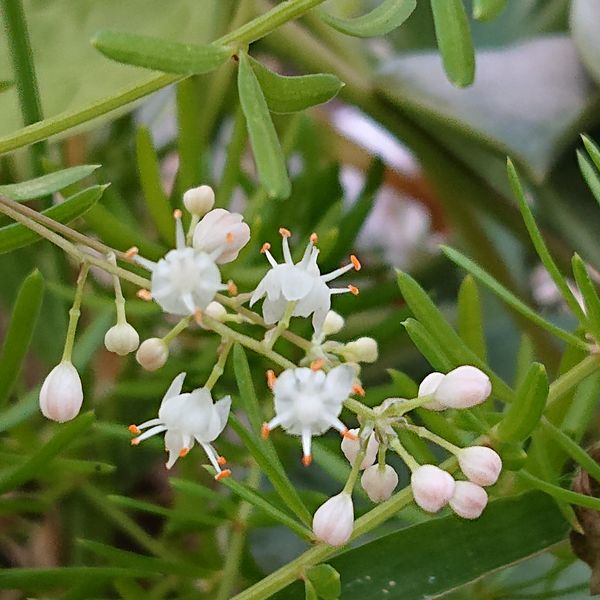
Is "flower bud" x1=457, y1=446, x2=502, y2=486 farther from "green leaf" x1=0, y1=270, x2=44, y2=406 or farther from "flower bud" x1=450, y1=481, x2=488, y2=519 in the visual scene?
"green leaf" x1=0, y1=270, x2=44, y2=406

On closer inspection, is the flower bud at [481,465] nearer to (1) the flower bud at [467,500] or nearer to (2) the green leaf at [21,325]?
(1) the flower bud at [467,500]

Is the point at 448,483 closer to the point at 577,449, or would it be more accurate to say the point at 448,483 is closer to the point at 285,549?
the point at 577,449

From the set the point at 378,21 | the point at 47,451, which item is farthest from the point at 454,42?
the point at 47,451

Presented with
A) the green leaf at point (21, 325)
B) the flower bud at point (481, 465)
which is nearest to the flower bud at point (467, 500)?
the flower bud at point (481, 465)

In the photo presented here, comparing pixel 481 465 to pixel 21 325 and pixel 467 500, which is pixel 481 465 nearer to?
pixel 467 500

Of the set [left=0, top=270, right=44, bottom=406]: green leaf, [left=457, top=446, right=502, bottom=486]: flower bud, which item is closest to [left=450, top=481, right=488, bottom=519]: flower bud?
[left=457, top=446, right=502, bottom=486]: flower bud
